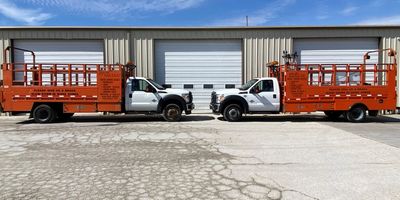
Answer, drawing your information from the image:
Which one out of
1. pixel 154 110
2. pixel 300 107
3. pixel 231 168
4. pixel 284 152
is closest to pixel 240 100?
pixel 300 107

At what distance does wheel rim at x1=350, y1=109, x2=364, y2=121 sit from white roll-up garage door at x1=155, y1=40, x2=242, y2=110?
6059 mm

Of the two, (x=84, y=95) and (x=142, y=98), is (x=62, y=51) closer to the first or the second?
(x=84, y=95)

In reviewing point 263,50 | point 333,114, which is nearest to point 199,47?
point 263,50

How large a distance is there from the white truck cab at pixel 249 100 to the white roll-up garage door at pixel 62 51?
7675 mm

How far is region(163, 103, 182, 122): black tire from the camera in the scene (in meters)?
13.5

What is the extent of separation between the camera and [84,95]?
43.8 ft

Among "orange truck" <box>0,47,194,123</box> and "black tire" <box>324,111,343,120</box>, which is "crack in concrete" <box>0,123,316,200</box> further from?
"black tire" <box>324,111,343,120</box>

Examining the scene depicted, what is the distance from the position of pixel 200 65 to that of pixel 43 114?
820 centimetres

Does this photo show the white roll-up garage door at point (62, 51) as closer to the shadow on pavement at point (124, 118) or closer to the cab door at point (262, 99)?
the shadow on pavement at point (124, 118)

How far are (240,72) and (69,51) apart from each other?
29.9 feet

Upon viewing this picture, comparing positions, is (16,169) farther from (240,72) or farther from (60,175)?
(240,72)

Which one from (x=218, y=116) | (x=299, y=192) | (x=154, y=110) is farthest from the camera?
(x=218, y=116)

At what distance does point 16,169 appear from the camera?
616cm

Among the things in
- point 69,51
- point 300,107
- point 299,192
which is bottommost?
point 299,192
